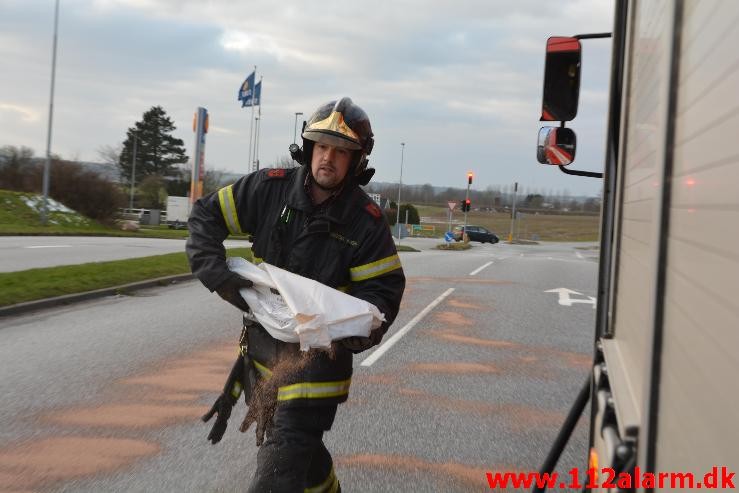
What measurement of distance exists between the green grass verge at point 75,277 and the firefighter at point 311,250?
7.67m

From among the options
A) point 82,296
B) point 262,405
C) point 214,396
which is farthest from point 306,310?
point 82,296

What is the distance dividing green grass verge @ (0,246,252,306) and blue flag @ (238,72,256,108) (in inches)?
1187

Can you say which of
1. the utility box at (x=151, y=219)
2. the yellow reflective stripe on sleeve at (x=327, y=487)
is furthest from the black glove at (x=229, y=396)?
the utility box at (x=151, y=219)

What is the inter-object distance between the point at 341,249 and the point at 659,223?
6.21 ft

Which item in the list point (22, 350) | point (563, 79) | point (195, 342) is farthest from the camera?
point (195, 342)

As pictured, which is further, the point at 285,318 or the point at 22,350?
the point at 22,350

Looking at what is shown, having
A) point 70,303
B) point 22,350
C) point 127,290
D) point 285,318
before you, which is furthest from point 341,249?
point 127,290

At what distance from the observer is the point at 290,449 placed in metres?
2.89

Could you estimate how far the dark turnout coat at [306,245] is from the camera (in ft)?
10.3

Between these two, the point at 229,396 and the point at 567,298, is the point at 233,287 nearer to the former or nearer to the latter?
the point at 229,396

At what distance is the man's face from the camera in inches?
124

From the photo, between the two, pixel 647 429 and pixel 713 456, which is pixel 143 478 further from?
pixel 713 456

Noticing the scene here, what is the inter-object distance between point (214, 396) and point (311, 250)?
317cm

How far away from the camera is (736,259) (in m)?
0.93
